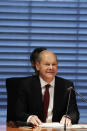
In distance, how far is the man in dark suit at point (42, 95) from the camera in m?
3.62

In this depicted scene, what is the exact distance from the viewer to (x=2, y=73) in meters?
5.16

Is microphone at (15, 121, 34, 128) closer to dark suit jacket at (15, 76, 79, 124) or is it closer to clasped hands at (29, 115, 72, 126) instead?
clasped hands at (29, 115, 72, 126)

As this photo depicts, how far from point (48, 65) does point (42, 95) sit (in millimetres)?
292

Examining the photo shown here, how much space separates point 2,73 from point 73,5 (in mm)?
1248

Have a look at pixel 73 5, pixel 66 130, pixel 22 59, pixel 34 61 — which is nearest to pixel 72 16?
pixel 73 5

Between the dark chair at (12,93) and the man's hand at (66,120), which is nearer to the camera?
the man's hand at (66,120)

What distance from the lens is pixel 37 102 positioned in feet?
12.0

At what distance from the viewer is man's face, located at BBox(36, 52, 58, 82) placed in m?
3.60

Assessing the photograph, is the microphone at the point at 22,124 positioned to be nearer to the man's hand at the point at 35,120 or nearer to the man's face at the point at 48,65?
the man's hand at the point at 35,120

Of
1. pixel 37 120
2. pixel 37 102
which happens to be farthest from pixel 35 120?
pixel 37 102

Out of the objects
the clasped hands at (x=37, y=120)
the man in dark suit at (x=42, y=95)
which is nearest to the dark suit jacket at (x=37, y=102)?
the man in dark suit at (x=42, y=95)

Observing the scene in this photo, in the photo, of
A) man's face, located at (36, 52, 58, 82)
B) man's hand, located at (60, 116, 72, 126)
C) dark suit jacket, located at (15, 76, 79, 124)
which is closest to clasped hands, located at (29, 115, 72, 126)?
man's hand, located at (60, 116, 72, 126)

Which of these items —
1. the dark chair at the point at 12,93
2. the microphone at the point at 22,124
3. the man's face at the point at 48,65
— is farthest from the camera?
the dark chair at the point at 12,93

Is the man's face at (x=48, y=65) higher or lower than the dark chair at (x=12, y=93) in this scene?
higher
